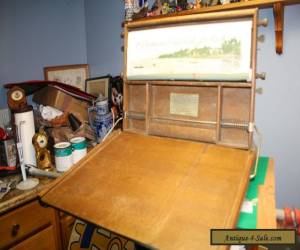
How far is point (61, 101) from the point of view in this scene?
1608mm

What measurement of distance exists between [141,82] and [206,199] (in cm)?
62

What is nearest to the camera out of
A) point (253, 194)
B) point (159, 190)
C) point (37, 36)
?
point (159, 190)

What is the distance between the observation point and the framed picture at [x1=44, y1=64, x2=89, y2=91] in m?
1.90

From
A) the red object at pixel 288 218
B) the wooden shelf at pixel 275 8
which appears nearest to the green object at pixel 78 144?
the wooden shelf at pixel 275 8

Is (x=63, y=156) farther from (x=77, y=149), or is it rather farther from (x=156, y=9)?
(x=156, y=9)

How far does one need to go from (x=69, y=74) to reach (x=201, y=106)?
1294mm

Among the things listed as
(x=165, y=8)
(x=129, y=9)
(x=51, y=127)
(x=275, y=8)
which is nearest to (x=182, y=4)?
(x=165, y=8)

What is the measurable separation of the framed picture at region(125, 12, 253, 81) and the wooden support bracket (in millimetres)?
348

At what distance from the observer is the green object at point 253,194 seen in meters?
0.84

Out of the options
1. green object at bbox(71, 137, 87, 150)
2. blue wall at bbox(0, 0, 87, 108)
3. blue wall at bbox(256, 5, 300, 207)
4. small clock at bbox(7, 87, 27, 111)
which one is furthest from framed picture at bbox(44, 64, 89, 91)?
blue wall at bbox(256, 5, 300, 207)

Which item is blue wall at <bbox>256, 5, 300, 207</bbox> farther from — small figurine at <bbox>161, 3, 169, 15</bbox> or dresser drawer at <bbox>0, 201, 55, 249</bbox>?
dresser drawer at <bbox>0, 201, 55, 249</bbox>

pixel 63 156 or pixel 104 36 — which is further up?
pixel 104 36

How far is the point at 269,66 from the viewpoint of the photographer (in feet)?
4.60

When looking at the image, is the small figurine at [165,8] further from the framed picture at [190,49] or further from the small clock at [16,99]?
the small clock at [16,99]
